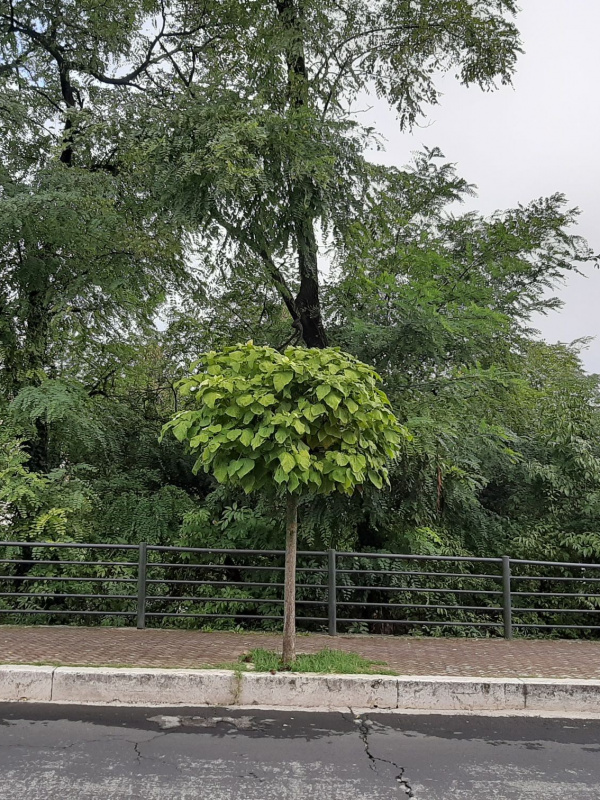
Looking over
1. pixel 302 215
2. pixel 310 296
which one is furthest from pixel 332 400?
pixel 310 296

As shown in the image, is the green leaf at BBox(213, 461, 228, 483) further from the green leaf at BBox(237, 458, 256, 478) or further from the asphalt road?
the asphalt road

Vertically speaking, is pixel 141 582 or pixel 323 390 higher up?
pixel 323 390

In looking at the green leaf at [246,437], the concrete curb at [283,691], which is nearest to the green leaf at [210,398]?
the green leaf at [246,437]

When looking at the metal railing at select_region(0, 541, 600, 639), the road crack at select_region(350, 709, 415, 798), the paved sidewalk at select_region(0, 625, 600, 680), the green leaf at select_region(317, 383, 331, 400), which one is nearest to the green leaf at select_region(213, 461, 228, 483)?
the green leaf at select_region(317, 383, 331, 400)

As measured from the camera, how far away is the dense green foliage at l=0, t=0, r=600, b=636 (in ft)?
30.9

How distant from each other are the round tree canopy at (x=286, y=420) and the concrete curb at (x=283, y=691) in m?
1.75

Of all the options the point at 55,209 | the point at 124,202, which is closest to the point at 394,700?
the point at 55,209

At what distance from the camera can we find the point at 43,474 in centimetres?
1072

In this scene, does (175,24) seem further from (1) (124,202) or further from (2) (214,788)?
(2) (214,788)

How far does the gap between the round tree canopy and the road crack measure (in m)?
1.95

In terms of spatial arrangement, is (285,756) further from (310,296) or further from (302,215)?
(310,296)

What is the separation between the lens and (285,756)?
4.25 meters

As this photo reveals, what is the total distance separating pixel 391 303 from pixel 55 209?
568cm

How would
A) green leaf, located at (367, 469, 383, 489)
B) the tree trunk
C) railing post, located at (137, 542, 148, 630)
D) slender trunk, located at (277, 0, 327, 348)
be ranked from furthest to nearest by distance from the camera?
1. slender trunk, located at (277, 0, 327, 348)
2. railing post, located at (137, 542, 148, 630)
3. the tree trunk
4. green leaf, located at (367, 469, 383, 489)
